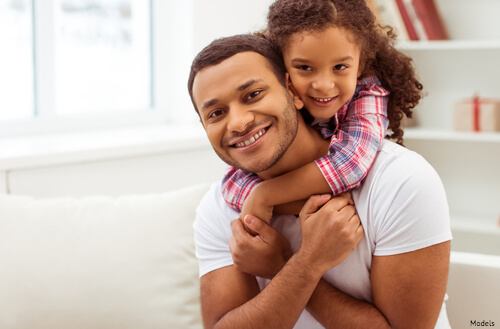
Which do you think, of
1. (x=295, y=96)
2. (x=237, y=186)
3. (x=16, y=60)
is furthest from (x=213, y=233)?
(x=16, y=60)

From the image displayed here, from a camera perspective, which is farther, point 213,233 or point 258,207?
point 213,233

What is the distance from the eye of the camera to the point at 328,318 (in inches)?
50.4

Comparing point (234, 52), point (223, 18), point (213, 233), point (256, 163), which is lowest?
point (213, 233)

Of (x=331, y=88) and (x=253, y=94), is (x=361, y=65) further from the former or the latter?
(x=253, y=94)

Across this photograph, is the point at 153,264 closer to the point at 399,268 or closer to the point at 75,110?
the point at 399,268

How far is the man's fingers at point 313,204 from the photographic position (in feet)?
4.12

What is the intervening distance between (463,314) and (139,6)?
7.03 ft

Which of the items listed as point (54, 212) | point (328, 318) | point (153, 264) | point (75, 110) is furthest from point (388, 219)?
point (75, 110)

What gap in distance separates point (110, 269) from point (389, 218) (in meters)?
0.78

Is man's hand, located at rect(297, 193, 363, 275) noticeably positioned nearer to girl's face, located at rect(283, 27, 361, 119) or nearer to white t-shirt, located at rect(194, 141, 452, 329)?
white t-shirt, located at rect(194, 141, 452, 329)

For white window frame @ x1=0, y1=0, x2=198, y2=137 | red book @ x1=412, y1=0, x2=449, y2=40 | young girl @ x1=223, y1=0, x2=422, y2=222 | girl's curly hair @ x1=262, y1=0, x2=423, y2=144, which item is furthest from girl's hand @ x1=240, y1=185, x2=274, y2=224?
red book @ x1=412, y1=0, x2=449, y2=40

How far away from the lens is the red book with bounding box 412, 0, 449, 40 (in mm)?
2922

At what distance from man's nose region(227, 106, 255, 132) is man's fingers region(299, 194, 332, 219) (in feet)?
0.69

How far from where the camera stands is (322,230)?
4.04ft
